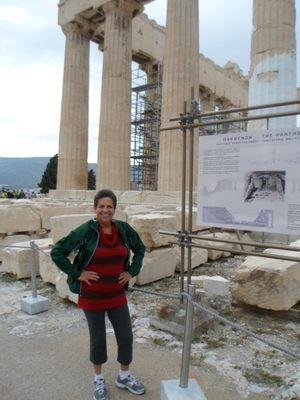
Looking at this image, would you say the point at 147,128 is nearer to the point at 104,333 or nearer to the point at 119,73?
the point at 119,73

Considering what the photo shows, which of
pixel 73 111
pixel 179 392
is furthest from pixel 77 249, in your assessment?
pixel 73 111

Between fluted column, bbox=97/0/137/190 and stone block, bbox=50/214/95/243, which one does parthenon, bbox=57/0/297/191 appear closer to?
fluted column, bbox=97/0/137/190

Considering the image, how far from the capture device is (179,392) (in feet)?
9.14

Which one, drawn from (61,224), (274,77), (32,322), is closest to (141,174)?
(274,77)

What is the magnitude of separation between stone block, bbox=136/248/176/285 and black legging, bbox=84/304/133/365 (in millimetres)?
2903

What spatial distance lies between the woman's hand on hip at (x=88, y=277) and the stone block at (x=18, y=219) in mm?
6226

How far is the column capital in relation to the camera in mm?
18203

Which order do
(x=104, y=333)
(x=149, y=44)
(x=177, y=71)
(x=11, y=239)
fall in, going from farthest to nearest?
1. (x=149, y=44)
2. (x=177, y=71)
3. (x=11, y=239)
4. (x=104, y=333)

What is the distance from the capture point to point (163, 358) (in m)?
3.73

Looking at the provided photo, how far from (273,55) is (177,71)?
539cm

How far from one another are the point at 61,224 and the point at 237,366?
3945 mm

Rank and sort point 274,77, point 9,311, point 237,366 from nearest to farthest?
→ 1. point 237,366
2. point 9,311
3. point 274,77

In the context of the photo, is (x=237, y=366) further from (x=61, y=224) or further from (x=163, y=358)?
(x=61, y=224)

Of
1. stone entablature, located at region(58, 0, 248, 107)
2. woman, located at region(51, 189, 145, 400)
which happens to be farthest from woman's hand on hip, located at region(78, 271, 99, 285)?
stone entablature, located at region(58, 0, 248, 107)
